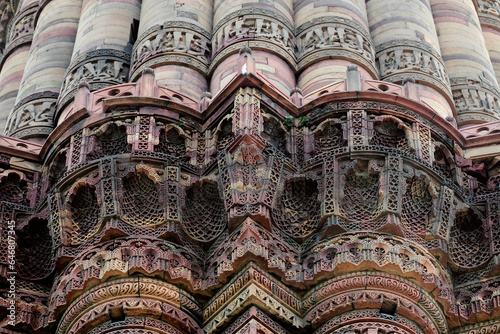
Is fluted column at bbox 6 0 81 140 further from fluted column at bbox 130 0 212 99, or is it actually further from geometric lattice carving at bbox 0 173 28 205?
geometric lattice carving at bbox 0 173 28 205

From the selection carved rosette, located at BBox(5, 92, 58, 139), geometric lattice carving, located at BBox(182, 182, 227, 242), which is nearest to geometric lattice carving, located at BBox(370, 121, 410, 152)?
geometric lattice carving, located at BBox(182, 182, 227, 242)

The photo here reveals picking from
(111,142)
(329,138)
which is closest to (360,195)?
(329,138)

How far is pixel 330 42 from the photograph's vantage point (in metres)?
20.7

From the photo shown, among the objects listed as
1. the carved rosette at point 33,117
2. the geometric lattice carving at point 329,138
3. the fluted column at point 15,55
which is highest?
the fluted column at point 15,55

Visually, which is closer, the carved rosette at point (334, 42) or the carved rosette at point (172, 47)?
the carved rosette at point (334, 42)

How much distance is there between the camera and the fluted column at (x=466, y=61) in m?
21.6

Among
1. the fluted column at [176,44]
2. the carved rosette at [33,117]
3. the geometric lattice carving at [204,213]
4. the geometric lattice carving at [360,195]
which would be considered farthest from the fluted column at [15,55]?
the geometric lattice carving at [360,195]

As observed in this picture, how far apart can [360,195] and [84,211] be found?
3.35 m

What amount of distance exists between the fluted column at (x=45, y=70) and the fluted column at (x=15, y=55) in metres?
0.72

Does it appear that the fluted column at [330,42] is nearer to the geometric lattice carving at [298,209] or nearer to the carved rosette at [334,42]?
the carved rosette at [334,42]

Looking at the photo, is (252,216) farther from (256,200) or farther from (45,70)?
(45,70)

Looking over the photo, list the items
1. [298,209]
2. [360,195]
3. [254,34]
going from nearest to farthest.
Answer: [360,195], [298,209], [254,34]

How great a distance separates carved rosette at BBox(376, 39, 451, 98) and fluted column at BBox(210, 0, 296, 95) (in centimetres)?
150

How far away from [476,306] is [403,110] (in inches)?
111
